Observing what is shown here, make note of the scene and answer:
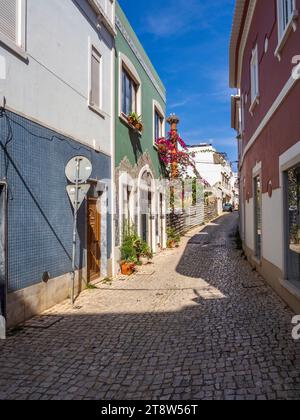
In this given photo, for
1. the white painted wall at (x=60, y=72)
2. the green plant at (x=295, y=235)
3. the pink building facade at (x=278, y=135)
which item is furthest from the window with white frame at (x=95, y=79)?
the green plant at (x=295, y=235)

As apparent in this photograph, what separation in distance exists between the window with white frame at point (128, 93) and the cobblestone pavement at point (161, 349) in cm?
588

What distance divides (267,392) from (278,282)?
3583 millimetres

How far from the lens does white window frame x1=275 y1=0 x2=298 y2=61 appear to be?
4961 mm

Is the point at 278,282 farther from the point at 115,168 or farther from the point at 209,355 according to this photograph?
the point at 115,168

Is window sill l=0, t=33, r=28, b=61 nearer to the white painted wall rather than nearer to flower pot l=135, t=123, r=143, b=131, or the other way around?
the white painted wall

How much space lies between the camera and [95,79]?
8.52 meters

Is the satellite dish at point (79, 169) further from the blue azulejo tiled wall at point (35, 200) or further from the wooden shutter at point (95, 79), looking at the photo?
the wooden shutter at point (95, 79)

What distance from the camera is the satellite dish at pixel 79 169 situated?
255 inches

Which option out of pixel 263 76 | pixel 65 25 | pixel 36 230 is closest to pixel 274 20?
pixel 263 76

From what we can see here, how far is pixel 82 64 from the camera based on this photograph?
7.70 metres

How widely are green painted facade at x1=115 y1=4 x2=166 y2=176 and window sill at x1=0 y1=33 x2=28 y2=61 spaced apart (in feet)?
14.5

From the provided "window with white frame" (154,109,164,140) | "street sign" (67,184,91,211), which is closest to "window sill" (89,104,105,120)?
"street sign" (67,184,91,211)

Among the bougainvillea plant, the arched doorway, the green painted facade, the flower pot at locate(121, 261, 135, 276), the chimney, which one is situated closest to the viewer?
the flower pot at locate(121, 261, 135, 276)

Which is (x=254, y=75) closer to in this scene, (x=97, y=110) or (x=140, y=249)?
(x=97, y=110)
